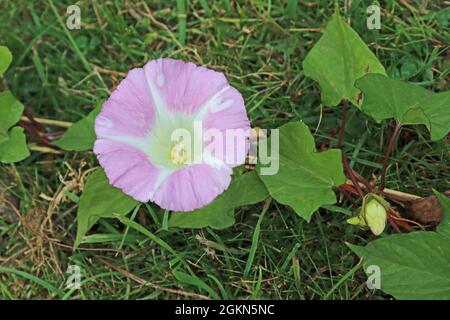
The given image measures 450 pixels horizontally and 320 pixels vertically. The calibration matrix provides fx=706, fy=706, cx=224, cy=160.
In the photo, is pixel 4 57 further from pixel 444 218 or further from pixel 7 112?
pixel 444 218

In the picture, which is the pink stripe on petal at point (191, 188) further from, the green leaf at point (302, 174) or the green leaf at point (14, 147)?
the green leaf at point (14, 147)

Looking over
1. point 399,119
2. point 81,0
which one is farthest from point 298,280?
point 81,0

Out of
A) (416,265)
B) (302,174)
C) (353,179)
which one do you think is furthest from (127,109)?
(416,265)

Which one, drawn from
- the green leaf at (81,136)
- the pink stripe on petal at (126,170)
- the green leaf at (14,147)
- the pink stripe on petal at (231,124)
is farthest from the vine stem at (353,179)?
the green leaf at (14,147)

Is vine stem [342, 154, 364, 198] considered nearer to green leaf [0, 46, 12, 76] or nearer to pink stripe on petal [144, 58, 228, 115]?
pink stripe on petal [144, 58, 228, 115]

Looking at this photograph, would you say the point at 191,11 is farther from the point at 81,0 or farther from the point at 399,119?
the point at 399,119

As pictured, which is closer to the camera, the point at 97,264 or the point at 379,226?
the point at 379,226
